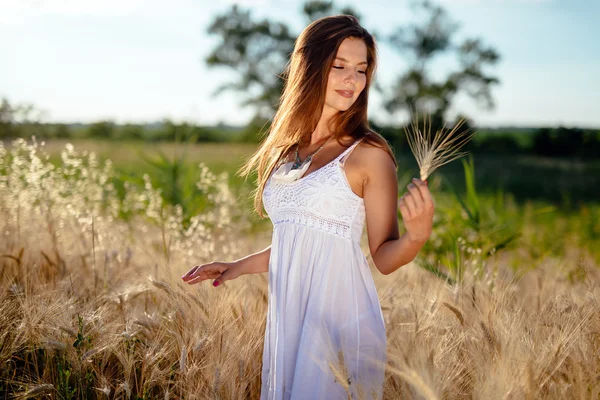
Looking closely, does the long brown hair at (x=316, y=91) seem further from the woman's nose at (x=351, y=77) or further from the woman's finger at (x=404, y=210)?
the woman's finger at (x=404, y=210)

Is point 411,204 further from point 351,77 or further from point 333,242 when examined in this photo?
point 351,77

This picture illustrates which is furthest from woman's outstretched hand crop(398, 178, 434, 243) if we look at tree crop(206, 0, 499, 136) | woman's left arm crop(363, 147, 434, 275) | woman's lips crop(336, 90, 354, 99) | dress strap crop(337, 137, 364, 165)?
tree crop(206, 0, 499, 136)

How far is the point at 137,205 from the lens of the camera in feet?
17.9

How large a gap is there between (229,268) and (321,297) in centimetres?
55

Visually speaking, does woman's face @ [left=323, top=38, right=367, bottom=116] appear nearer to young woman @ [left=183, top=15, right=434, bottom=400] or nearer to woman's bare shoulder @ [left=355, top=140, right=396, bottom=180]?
young woman @ [left=183, top=15, right=434, bottom=400]

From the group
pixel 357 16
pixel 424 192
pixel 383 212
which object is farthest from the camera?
pixel 357 16

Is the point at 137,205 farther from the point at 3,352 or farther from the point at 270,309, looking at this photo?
the point at 270,309

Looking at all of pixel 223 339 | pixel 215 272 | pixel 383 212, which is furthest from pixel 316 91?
pixel 223 339

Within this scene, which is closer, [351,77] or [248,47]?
[351,77]

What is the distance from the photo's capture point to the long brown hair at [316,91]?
7.58 ft

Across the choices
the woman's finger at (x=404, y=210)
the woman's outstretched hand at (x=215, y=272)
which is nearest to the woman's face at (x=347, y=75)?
the woman's finger at (x=404, y=210)

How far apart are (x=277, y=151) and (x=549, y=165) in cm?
2687

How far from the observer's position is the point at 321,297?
2.07 meters

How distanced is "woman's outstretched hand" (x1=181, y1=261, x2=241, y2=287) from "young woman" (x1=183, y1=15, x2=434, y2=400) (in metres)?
0.04
